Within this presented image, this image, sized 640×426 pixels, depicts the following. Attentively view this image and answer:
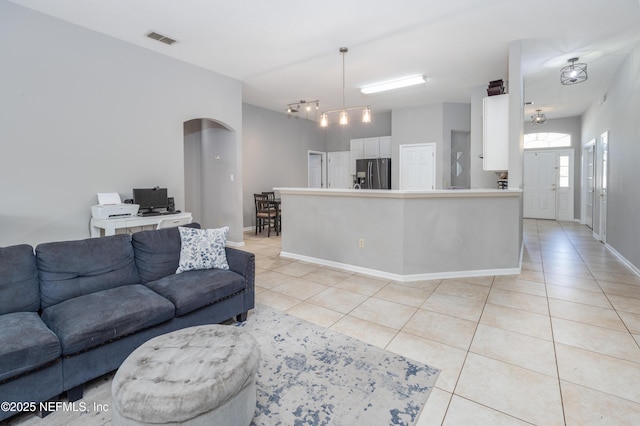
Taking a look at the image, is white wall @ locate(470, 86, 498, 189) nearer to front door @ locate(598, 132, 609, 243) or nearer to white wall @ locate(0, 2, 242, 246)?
front door @ locate(598, 132, 609, 243)

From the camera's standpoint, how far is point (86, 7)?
3.30m

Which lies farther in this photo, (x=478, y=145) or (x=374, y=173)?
(x=374, y=173)

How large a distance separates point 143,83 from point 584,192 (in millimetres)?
10272

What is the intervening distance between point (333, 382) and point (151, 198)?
3.47 metres

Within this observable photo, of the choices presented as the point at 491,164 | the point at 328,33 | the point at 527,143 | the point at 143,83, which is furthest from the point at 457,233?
the point at 527,143

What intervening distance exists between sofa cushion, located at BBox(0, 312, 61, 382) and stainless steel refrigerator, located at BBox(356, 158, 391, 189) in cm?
718

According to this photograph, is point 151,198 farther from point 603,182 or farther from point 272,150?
point 603,182

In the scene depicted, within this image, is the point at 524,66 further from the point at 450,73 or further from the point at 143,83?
the point at 143,83

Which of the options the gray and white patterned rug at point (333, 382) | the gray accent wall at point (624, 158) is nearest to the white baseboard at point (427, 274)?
the gray and white patterned rug at point (333, 382)

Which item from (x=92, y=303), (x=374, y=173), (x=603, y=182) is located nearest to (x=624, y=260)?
(x=603, y=182)

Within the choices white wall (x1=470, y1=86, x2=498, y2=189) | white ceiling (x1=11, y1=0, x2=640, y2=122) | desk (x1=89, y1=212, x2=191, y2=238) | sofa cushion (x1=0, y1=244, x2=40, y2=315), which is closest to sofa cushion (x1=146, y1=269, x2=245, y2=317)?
sofa cushion (x1=0, y1=244, x2=40, y2=315)

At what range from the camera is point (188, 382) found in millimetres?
1378

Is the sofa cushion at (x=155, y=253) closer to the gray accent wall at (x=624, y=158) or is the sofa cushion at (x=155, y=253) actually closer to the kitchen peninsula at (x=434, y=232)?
the kitchen peninsula at (x=434, y=232)

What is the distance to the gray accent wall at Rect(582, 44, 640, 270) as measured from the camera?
412 cm
